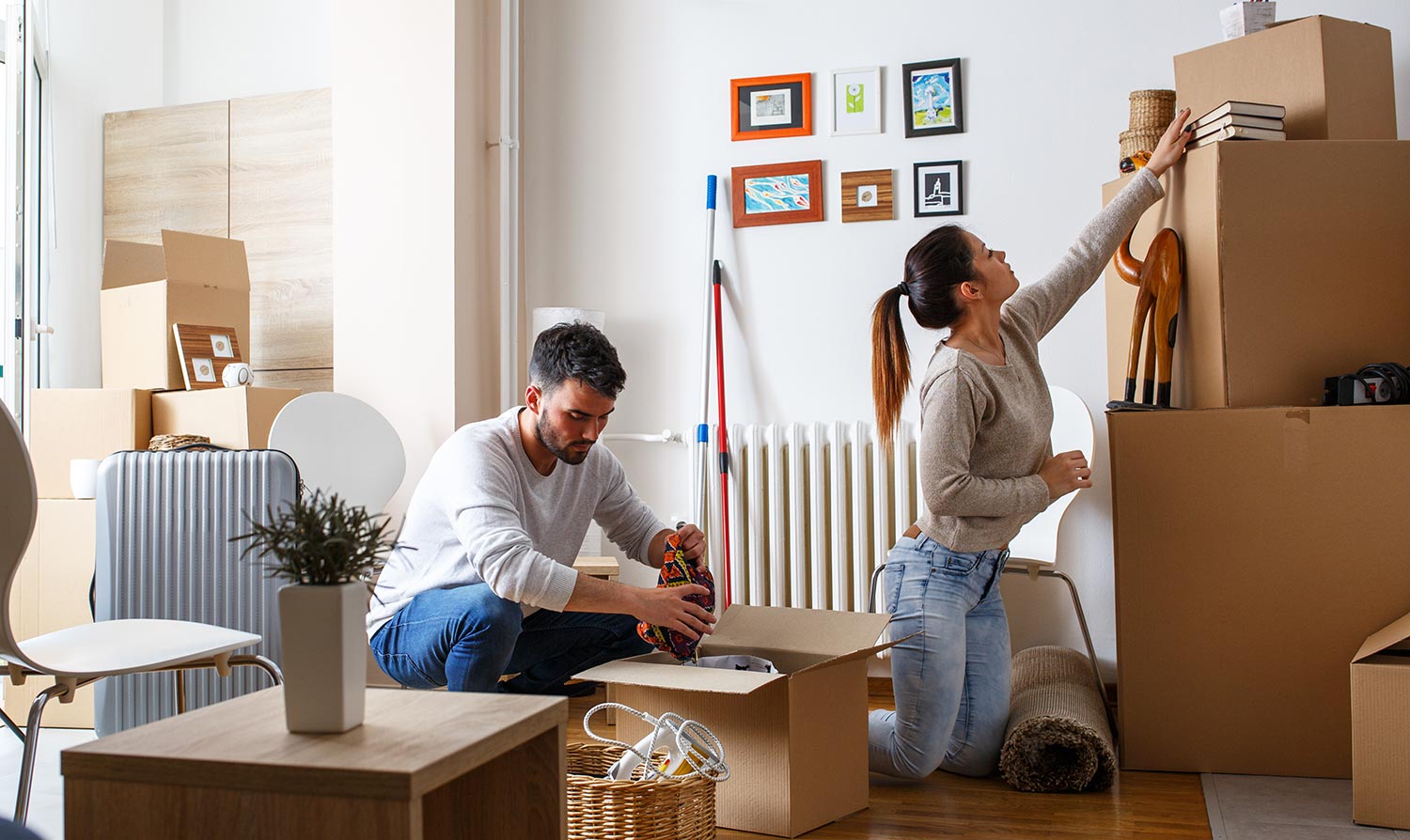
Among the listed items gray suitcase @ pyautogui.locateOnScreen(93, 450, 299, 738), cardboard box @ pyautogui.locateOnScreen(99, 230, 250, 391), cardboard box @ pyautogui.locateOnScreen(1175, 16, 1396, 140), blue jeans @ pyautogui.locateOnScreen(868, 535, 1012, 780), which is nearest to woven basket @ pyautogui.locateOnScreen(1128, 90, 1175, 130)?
cardboard box @ pyautogui.locateOnScreen(1175, 16, 1396, 140)

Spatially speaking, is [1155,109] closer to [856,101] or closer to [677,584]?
[856,101]

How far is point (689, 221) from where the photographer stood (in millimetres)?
3668

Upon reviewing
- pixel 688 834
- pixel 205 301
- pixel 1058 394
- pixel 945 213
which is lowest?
pixel 688 834

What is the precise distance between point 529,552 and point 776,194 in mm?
1852

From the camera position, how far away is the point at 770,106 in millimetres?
3576

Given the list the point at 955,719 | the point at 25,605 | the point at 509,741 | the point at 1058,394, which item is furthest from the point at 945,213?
the point at 25,605

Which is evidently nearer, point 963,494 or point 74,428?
point 963,494

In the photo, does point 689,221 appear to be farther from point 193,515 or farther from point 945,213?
point 193,515

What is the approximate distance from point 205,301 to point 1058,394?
2418mm

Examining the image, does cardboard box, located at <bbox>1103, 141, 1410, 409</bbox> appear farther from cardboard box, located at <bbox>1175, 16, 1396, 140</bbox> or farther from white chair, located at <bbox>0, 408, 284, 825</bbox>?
white chair, located at <bbox>0, 408, 284, 825</bbox>

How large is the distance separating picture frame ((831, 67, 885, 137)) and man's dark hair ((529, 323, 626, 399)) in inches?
61.4

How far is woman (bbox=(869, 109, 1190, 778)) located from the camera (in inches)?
89.8

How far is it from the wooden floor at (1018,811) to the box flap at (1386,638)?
409 mm

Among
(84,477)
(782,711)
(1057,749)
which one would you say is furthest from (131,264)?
(1057,749)
